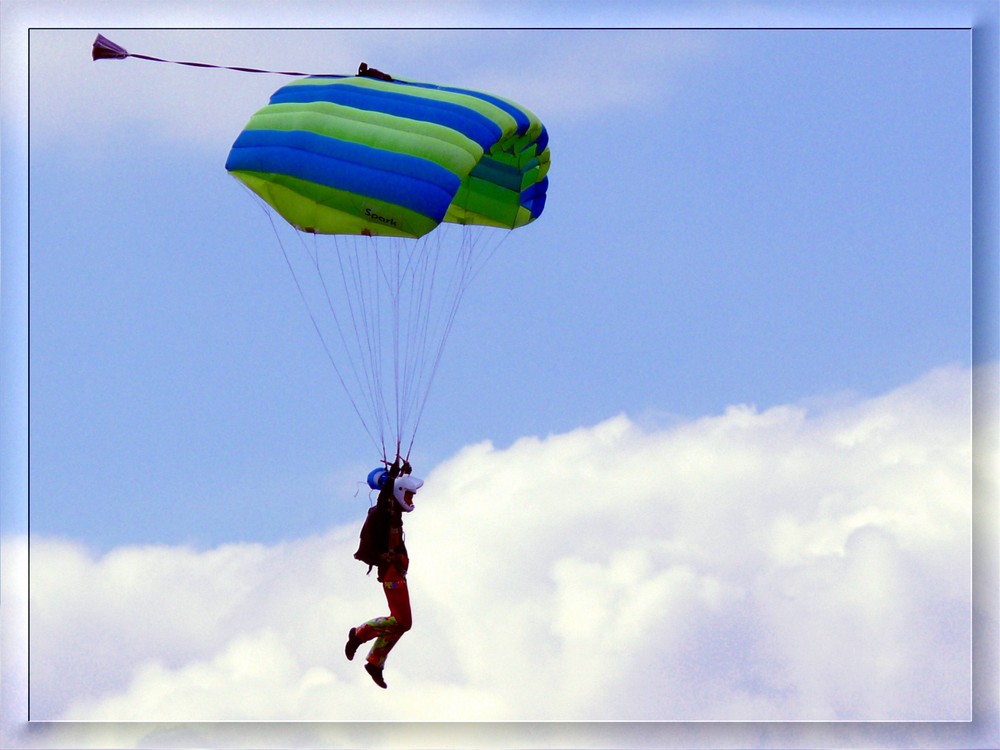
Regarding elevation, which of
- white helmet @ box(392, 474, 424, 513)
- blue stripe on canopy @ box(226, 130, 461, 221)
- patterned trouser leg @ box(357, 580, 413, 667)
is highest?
blue stripe on canopy @ box(226, 130, 461, 221)

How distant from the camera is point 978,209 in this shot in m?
20.8

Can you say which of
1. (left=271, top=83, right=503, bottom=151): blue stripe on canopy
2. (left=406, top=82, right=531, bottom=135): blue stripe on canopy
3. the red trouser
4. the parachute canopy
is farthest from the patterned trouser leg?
(left=406, top=82, right=531, bottom=135): blue stripe on canopy

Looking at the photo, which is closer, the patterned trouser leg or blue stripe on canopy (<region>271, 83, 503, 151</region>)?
blue stripe on canopy (<region>271, 83, 503, 151</region>)

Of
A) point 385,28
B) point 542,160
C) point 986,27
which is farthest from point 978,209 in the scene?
point 385,28

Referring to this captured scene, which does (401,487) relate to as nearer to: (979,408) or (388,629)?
(388,629)

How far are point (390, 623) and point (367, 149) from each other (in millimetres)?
4407

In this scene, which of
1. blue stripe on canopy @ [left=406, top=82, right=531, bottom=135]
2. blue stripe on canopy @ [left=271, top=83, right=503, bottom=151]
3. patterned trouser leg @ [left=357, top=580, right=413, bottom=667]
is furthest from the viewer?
blue stripe on canopy @ [left=406, top=82, right=531, bottom=135]

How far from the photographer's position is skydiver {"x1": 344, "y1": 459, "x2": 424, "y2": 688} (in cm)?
2036

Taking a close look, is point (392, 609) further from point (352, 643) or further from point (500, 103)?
point (500, 103)

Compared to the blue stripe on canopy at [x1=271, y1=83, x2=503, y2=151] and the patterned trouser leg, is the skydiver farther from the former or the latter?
the blue stripe on canopy at [x1=271, y1=83, x2=503, y2=151]

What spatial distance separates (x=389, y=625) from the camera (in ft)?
68.7

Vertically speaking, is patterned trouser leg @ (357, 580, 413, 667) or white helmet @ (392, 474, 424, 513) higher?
white helmet @ (392, 474, 424, 513)

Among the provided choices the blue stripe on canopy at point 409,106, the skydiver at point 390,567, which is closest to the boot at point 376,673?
the skydiver at point 390,567

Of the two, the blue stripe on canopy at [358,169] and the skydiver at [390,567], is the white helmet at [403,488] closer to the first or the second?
the skydiver at [390,567]
